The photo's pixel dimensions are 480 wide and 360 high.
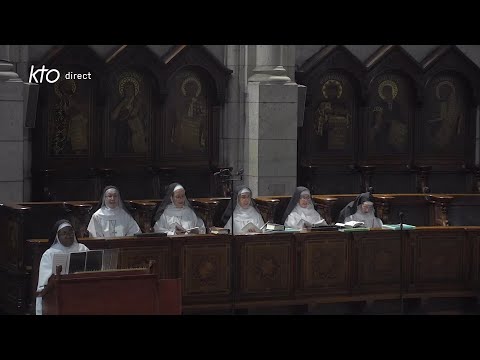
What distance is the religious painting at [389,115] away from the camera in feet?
61.6

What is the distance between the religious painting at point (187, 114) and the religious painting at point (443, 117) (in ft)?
12.3

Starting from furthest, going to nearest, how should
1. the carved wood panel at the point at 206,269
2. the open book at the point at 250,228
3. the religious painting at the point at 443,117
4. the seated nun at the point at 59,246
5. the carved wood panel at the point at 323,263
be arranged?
the religious painting at the point at 443,117 → the open book at the point at 250,228 → the carved wood panel at the point at 323,263 → the carved wood panel at the point at 206,269 → the seated nun at the point at 59,246

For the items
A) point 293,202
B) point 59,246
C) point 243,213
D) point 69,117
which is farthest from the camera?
point 69,117

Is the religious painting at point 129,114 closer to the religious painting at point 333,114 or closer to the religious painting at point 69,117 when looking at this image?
the religious painting at point 69,117

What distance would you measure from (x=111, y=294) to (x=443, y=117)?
422 inches

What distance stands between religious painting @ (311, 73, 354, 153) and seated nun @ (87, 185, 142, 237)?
572cm

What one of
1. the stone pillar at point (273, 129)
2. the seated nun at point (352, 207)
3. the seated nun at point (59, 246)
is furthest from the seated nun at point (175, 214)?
the stone pillar at point (273, 129)

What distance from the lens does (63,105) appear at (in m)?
16.6

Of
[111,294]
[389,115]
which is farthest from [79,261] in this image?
[389,115]

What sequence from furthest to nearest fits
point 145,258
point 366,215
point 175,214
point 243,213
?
point 366,215 < point 243,213 < point 175,214 < point 145,258

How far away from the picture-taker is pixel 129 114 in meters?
17.2

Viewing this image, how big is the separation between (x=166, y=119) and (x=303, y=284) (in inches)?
211

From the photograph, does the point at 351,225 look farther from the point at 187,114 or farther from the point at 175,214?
the point at 187,114

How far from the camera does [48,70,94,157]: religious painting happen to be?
54.2 ft
